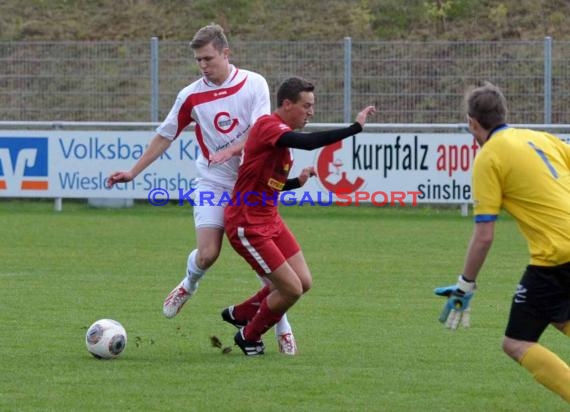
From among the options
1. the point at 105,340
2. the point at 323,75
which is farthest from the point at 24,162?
the point at 105,340

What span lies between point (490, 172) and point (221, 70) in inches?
117

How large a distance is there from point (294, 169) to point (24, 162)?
4103 mm

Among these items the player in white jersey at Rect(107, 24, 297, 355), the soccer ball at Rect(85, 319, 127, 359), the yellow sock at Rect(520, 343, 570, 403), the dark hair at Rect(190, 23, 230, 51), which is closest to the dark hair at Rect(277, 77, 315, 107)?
the player in white jersey at Rect(107, 24, 297, 355)

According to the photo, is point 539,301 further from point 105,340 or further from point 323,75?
point 323,75

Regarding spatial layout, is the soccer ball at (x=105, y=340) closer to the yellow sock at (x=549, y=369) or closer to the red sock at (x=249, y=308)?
the red sock at (x=249, y=308)

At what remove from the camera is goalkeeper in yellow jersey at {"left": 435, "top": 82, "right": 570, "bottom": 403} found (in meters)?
5.90

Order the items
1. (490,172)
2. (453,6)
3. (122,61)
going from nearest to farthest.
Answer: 1. (490,172)
2. (122,61)
3. (453,6)

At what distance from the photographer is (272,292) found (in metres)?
8.03

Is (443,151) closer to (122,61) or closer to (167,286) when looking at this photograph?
(122,61)

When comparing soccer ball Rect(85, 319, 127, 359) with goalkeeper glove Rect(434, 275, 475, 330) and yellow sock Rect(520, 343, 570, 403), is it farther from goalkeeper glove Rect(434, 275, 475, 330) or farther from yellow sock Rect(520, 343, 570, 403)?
yellow sock Rect(520, 343, 570, 403)

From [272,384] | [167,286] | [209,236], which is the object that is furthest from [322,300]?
[272,384]

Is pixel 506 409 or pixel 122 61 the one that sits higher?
pixel 122 61

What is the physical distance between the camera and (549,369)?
19.6ft

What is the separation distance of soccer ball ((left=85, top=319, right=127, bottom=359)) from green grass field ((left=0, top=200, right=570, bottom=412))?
11cm
